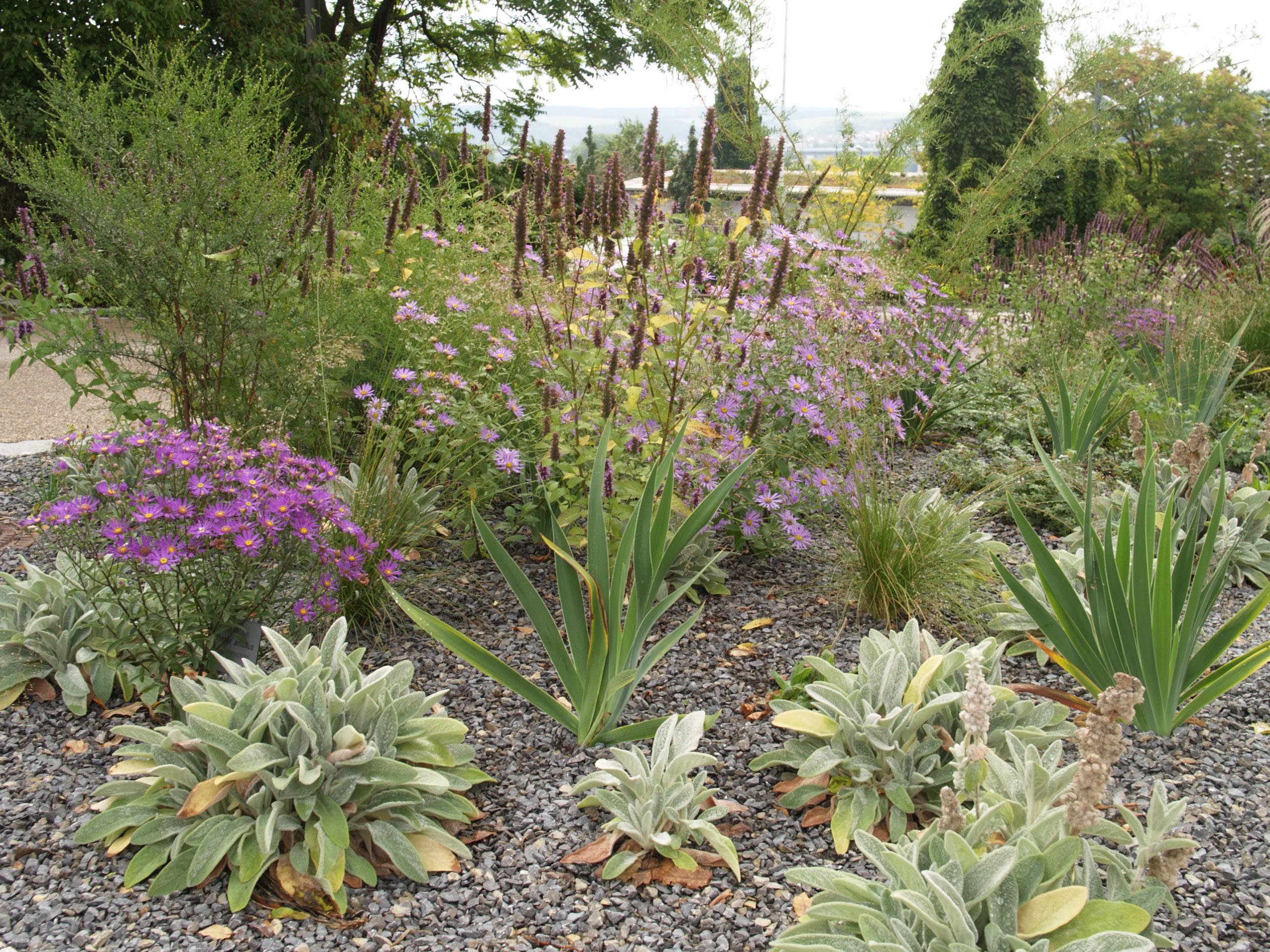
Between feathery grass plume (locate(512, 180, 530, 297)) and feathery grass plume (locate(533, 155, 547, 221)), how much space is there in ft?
0.23

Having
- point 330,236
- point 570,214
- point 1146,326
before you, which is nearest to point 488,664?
point 330,236

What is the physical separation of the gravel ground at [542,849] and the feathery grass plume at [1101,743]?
2.23 ft

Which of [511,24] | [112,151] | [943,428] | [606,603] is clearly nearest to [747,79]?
[943,428]

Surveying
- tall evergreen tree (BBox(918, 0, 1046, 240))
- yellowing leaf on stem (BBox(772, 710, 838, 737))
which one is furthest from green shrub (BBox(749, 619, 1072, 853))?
tall evergreen tree (BBox(918, 0, 1046, 240))

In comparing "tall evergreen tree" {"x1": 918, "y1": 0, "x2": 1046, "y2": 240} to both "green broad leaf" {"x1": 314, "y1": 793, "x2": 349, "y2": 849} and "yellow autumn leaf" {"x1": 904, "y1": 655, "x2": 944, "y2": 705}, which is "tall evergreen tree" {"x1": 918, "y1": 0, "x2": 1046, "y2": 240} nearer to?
"yellow autumn leaf" {"x1": 904, "y1": 655, "x2": 944, "y2": 705}

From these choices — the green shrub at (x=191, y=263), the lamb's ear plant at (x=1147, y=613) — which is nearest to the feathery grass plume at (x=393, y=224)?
the green shrub at (x=191, y=263)

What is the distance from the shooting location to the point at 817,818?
226 centimetres

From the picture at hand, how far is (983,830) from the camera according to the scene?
69.2 inches

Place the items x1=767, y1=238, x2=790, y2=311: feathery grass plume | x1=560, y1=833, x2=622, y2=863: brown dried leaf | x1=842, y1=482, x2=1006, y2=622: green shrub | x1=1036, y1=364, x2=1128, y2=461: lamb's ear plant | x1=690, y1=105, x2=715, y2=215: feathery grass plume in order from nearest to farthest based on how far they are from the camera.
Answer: x1=560, y1=833, x2=622, y2=863: brown dried leaf < x1=690, y1=105, x2=715, y2=215: feathery grass plume < x1=767, y1=238, x2=790, y2=311: feathery grass plume < x1=842, y1=482, x2=1006, y2=622: green shrub < x1=1036, y1=364, x2=1128, y2=461: lamb's ear plant

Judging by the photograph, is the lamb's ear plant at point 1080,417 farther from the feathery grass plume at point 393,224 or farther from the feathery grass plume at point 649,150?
the feathery grass plume at point 393,224

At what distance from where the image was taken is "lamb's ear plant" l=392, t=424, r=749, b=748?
230cm

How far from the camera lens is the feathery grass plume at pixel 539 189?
3178mm

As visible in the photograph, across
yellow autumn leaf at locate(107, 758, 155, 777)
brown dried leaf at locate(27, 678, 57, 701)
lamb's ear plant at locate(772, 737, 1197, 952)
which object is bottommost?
brown dried leaf at locate(27, 678, 57, 701)

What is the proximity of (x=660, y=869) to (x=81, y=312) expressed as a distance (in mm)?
3166
